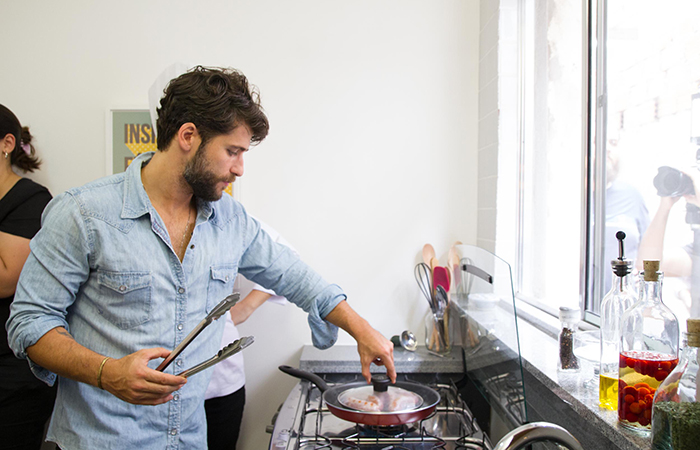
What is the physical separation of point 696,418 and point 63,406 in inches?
49.8

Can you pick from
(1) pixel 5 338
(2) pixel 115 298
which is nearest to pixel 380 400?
(2) pixel 115 298

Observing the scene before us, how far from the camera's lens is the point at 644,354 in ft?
3.07

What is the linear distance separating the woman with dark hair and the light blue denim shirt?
670mm

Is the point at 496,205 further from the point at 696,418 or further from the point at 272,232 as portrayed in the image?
the point at 696,418

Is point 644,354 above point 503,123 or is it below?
below

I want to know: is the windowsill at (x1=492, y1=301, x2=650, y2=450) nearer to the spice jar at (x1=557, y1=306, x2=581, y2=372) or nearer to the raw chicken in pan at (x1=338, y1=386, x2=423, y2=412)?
the spice jar at (x1=557, y1=306, x2=581, y2=372)

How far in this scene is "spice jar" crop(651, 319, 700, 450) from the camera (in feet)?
2.42

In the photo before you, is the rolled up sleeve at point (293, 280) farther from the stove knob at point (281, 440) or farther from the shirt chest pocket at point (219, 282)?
the stove knob at point (281, 440)

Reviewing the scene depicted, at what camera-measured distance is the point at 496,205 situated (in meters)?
2.08

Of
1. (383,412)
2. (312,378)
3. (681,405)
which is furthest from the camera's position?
(312,378)

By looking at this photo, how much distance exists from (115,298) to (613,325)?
43.0 inches

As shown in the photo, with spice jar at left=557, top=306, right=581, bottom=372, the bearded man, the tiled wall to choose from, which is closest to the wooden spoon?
the tiled wall

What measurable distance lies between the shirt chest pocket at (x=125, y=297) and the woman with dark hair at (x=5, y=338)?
2.37 ft

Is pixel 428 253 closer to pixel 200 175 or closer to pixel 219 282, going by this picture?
pixel 219 282
